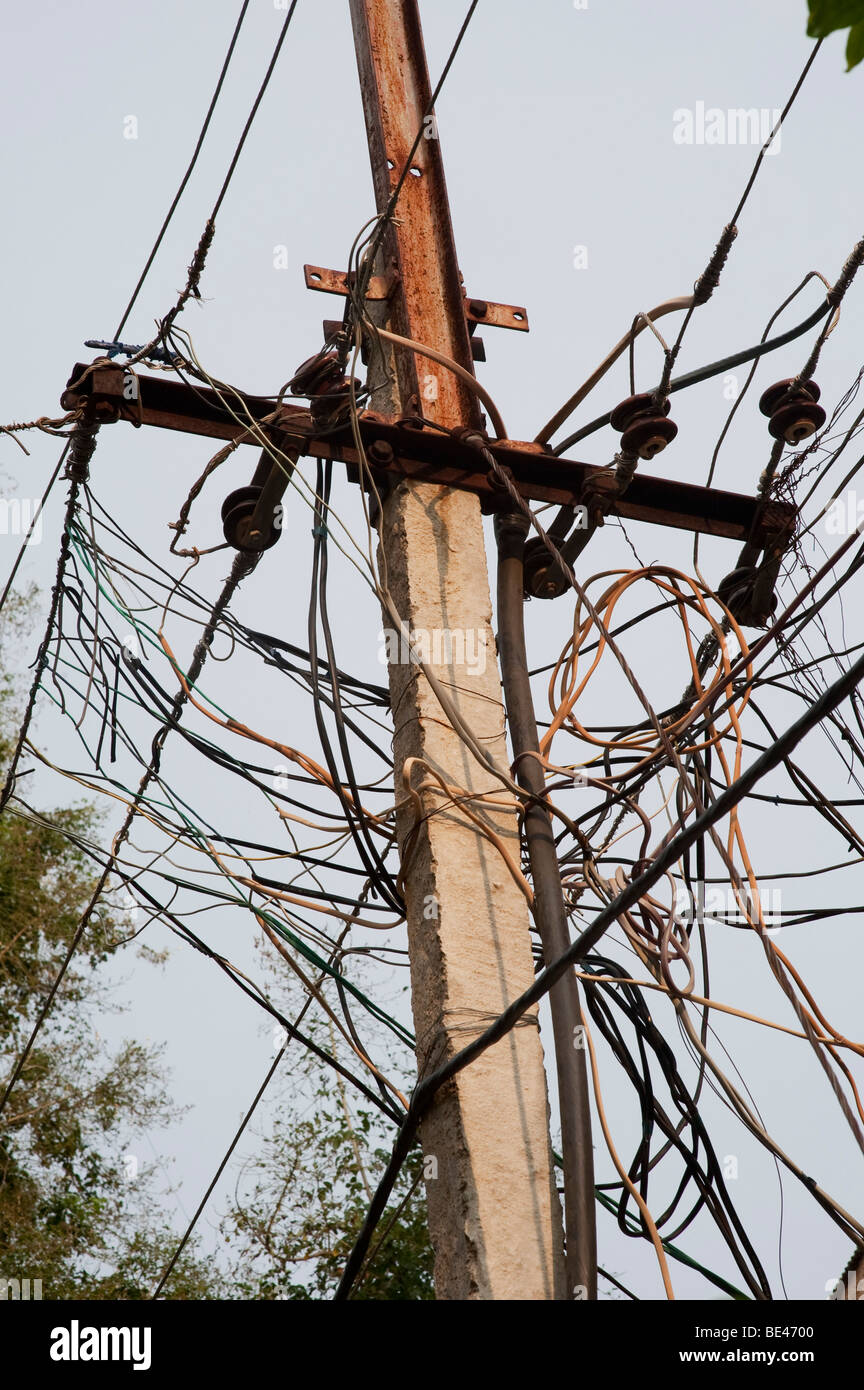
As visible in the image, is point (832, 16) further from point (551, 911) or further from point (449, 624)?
point (449, 624)

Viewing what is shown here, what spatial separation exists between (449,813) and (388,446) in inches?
44.2

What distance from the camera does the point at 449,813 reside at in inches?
139

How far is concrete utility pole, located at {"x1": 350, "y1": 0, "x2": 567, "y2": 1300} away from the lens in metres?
3.06

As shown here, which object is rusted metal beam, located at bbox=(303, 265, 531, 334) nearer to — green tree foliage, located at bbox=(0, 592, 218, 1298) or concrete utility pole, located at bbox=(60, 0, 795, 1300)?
concrete utility pole, located at bbox=(60, 0, 795, 1300)

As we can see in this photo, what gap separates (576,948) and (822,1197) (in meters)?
0.97

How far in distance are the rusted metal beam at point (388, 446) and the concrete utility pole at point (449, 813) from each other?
0.31 feet

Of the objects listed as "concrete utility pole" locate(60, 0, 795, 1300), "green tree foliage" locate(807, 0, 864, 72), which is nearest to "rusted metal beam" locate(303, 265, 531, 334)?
"concrete utility pole" locate(60, 0, 795, 1300)

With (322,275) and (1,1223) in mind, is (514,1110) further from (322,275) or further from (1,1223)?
(1,1223)

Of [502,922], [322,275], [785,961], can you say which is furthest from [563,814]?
[322,275]

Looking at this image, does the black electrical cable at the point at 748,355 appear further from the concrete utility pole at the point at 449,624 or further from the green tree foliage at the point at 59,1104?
the green tree foliage at the point at 59,1104

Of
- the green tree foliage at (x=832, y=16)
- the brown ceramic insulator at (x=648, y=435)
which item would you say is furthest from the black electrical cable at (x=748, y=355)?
the green tree foliage at (x=832, y=16)

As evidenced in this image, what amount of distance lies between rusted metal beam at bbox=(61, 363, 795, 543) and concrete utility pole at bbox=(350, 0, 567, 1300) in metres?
0.09

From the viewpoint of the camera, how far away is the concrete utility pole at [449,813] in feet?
10.0

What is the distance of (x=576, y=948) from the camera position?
279 centimetres
